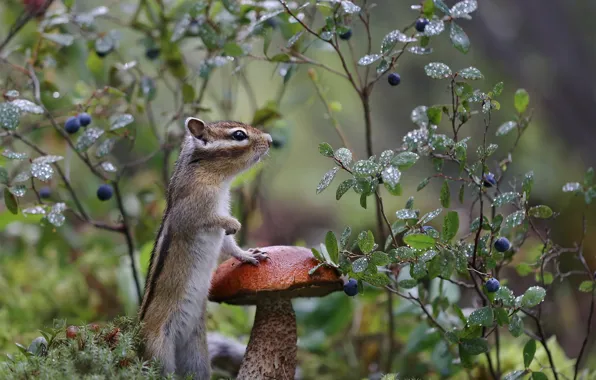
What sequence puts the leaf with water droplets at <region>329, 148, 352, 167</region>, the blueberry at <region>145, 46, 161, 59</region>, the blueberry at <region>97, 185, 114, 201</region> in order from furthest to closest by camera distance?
the blueberry at <region>145, 46, 161, 59</region>, the blueberry at <region>97, 185, 114, 201</region>, the leaf with water droplets at <region>329, 148, 352, 167</region>

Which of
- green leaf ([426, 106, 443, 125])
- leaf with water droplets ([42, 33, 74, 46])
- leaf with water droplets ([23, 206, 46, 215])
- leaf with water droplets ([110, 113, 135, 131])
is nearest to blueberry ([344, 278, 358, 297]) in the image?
green leaf ([426, 106, 443, 125])

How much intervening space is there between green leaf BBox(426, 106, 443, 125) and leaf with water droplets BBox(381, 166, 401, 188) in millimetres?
402

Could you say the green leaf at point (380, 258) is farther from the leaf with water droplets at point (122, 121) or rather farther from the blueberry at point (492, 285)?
the leaf with water droplets at point (122, 121)

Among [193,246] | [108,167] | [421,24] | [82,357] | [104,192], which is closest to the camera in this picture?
[82,357]

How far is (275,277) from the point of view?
2.51 metres

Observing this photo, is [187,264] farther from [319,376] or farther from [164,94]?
[164,94]

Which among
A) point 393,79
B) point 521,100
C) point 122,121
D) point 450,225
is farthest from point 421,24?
point 122,121

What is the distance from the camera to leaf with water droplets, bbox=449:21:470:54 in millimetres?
2457

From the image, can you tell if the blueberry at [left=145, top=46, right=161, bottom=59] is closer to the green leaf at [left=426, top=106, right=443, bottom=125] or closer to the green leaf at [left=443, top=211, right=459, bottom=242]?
the green leaf at [left=426, top=106, right=443, bottom=125]

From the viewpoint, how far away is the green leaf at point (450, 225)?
2264mm

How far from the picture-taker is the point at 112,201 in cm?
521

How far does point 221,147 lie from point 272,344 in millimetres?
791

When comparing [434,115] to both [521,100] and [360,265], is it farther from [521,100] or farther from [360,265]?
[360,265]

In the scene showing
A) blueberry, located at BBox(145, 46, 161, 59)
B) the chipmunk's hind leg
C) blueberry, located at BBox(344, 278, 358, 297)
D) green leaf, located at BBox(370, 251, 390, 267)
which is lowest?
the chipmunk's hind leg
